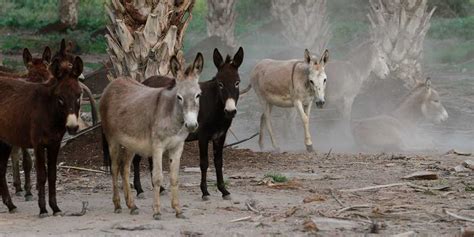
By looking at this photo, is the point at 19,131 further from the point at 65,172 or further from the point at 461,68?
the point at 461,68

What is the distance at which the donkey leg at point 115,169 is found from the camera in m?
11.7

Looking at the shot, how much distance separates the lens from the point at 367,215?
1107cm

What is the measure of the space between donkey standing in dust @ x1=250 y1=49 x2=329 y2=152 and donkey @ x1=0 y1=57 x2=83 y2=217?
744cm

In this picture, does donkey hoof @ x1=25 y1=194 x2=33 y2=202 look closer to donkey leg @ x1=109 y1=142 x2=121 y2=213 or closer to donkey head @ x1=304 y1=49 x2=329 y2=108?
donkey leg @ x1=109 y1=142 x2=121 y2=213

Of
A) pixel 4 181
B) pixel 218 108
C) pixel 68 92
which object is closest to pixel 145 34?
pixel 218 108

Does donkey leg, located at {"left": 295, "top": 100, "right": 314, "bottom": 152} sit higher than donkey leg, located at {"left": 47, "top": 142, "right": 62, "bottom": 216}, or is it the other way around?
donkey leg, located at {"left": 295, "top": 100, "right": 314, "bottom": 152}

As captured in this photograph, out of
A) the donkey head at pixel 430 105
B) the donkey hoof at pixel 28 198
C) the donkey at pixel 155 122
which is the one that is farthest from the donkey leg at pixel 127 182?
the donkey head at pixel 430 105

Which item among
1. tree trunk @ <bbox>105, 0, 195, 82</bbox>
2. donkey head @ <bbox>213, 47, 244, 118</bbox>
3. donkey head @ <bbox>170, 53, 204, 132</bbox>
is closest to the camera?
donkey head @ <bbox>170, 53, 204, 132</bbox>

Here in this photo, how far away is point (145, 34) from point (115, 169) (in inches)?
142

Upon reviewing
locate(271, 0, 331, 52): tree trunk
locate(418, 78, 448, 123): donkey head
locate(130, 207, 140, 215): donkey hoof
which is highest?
locate(271, 0, 331, 52): tree trunk

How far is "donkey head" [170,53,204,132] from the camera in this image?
10672mm

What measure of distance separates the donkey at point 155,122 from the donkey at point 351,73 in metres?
10.2

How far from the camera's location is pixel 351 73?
21891 millimetres

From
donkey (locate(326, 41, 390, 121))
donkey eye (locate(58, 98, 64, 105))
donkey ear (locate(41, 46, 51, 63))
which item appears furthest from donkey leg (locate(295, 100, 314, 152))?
donkey eye (locate(58, 98, 64, 105))
